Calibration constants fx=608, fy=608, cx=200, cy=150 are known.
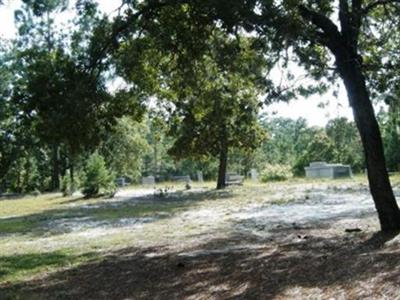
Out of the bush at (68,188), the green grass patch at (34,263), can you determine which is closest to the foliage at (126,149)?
the bush at (68,188)

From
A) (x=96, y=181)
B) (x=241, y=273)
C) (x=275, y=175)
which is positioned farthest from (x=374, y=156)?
(x=275, y=175)

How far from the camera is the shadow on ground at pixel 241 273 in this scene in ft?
22.7

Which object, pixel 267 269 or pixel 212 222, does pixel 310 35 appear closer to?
pixel 267 269

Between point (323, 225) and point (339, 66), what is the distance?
3.91 m

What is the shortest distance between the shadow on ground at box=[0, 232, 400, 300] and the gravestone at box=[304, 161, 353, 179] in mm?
29370

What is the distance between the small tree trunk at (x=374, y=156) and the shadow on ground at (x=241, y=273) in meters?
0.49

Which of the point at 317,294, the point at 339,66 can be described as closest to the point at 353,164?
the point at 339,66

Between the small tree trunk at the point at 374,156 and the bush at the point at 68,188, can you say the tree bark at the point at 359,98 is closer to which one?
the small tree trunk at the point at 374,156

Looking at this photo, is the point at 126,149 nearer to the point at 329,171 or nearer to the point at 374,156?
the point at 329,171

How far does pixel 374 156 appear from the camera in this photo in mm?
10203

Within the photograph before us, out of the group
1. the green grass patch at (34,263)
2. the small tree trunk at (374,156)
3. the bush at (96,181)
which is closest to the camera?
the green grass patch at (34,263)

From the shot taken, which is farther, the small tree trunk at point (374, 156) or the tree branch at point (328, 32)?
the tree branch at point (328, 32)

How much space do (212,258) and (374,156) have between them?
3216 millimetres

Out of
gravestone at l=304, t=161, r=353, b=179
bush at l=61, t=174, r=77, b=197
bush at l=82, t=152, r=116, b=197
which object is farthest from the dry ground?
bush at l=61, t=174, r=77, b=197
